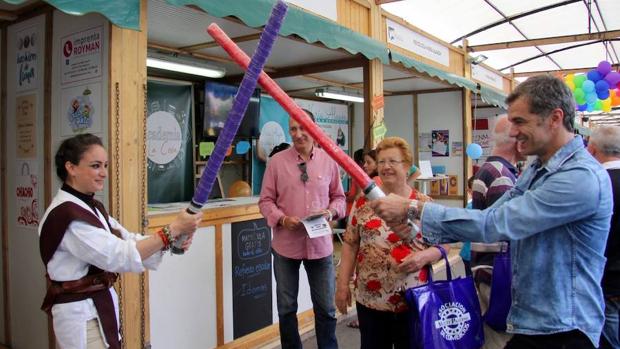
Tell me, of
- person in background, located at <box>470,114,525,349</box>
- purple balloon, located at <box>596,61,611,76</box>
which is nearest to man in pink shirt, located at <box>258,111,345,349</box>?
person in background, located at <box>470,114,525,349</box>

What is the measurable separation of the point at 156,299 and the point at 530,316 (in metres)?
2.30

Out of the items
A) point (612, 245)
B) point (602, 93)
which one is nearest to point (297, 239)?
point (612, 245)

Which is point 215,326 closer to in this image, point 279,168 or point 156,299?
point 156,299

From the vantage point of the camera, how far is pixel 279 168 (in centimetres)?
307

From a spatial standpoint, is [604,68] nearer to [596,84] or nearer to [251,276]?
[596,84]

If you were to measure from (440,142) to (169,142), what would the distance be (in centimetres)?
487

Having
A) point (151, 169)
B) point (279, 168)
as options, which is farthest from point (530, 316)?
point (151, 169)

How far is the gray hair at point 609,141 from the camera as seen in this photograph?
8.02 ft

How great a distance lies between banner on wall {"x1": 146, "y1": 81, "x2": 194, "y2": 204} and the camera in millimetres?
5055

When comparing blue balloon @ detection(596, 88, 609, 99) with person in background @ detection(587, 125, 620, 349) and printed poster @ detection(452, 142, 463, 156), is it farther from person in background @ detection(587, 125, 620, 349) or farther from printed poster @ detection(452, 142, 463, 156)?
person in background @ detection(587, 125, 620, 349)

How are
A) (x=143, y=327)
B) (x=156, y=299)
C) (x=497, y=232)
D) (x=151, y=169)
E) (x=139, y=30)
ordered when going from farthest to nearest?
1. (x=151, y=169)
2. (x=156, y=299)
3. (x=143, y=327)
4. (x=139, y=30)
5. (x=497, y=232)

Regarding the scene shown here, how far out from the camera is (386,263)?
2273mm

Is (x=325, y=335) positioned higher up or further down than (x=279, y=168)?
further down

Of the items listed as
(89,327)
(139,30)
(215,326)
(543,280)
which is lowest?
(215,326)
